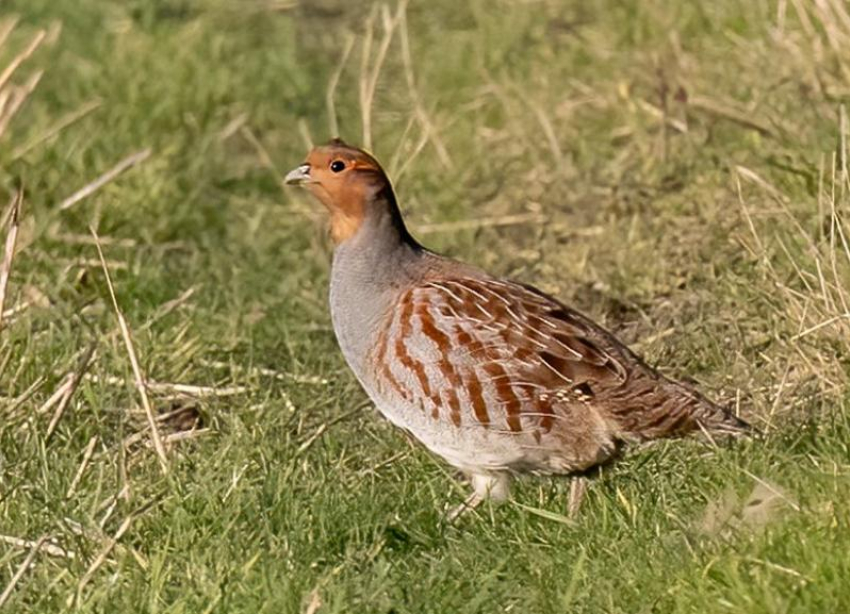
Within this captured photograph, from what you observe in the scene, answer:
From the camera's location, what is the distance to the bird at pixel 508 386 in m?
5.30

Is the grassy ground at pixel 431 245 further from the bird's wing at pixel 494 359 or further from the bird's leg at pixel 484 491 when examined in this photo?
the bird's wing at pixel 494 359

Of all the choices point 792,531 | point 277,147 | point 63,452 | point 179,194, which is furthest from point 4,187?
point 792,531

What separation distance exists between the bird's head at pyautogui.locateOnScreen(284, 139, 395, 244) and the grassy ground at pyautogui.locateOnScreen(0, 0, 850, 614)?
0.65m

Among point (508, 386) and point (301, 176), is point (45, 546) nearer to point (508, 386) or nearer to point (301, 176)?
point (508, 386)

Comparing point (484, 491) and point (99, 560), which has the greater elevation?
point (99, 560)

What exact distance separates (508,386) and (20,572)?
1382mm

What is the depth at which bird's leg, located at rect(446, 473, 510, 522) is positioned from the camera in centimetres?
523

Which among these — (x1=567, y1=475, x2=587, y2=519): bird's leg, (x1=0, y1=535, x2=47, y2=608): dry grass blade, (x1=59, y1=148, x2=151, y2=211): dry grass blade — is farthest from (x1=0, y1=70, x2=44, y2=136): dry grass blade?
(x1=567, y1=475, x2=587, y2=519): bird's leg

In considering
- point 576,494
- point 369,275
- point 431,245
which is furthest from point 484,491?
point 431,245

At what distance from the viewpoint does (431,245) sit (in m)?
8.28

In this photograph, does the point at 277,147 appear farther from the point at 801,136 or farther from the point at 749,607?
the point at 749,607

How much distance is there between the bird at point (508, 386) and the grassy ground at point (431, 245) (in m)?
0.11

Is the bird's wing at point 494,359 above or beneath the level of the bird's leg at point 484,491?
above

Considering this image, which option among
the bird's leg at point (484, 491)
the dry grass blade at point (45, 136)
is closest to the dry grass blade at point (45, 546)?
the bird's leg at point (484, 491)
